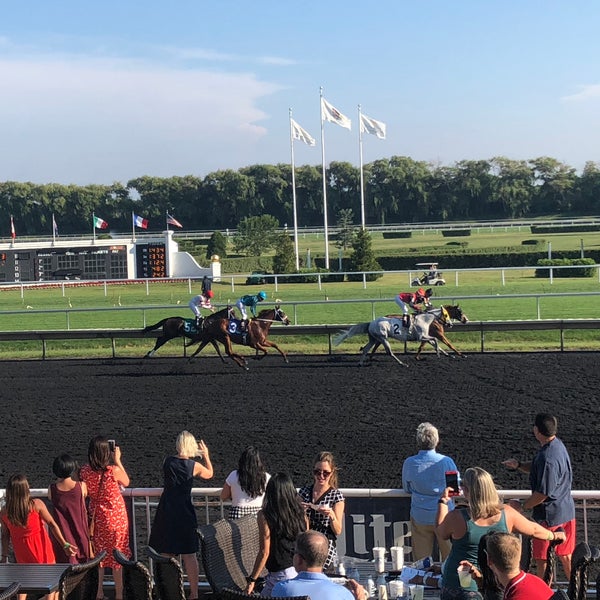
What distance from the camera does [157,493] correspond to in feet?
18.3

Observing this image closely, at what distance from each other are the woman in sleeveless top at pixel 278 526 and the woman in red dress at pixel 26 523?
1318 mm

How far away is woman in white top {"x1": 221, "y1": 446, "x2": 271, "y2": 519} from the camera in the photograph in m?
5.00

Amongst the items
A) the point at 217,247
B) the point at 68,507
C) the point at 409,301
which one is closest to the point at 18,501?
the point at 68,507

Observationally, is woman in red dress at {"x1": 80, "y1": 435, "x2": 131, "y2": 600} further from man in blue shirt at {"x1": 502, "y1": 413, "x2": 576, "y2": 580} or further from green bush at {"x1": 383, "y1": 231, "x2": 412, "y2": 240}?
green bush at {"x1": 383, "y1": 231, "x2": 412, "y2": 240}

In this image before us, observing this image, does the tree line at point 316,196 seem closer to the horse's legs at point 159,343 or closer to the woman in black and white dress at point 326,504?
the horse's legs at point 159,343

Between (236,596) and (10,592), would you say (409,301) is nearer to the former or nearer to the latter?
(10,592)

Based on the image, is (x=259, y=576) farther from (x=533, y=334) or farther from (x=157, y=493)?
(x=533, y=334)

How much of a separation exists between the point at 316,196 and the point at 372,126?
39.3 meters

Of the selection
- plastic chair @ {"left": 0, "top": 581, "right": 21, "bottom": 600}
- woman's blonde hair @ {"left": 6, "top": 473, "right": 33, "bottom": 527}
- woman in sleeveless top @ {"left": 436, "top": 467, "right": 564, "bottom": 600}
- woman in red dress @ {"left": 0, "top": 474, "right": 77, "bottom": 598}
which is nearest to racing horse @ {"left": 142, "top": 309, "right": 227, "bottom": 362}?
woman in red dress @ {"left": 0, "top": 474, "right": 77, "bottom": 598}

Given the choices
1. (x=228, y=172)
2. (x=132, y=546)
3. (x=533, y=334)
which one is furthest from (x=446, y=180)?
(x=132, y=546)

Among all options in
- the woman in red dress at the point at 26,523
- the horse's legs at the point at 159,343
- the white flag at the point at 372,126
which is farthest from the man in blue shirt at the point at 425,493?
the white flag at the point at 372,126

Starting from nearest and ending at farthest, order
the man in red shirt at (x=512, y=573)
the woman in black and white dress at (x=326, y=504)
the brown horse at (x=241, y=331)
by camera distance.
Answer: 1. the man in red shirt at (x=512, y=573)
2. the woman in black and white dress at (x=326, y=504)
3. the brown horse at (x=241, y=331)

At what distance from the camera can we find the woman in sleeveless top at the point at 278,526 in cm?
436

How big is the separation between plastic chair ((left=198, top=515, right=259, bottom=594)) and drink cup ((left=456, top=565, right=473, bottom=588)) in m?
1.14
